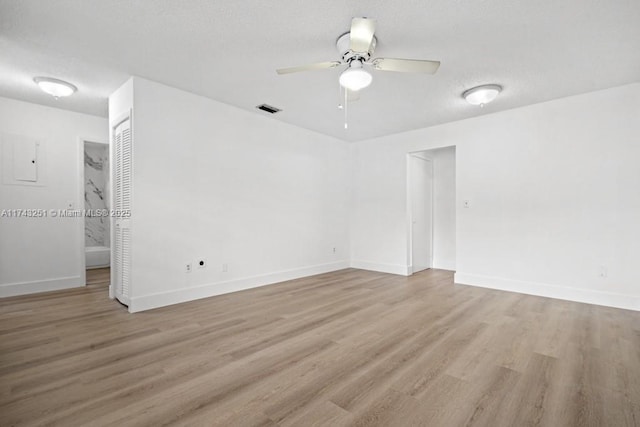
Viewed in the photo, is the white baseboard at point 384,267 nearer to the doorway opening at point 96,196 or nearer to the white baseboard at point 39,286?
the white baseboard at point 39,286

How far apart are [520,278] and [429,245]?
1.95m

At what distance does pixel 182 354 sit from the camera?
2326mm

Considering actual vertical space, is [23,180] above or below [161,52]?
below

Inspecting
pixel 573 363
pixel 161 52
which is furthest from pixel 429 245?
pixel 161 52

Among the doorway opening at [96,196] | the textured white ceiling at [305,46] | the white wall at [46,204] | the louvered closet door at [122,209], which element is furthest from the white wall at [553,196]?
the doorway opening at [96,196]

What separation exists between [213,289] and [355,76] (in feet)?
10.4

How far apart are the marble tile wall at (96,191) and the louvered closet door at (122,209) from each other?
12.9 feet

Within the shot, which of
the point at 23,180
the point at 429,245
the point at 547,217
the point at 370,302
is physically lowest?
the point at 370,302

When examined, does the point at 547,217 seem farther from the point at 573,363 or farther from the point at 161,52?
the point at 161,52

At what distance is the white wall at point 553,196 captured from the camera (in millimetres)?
3527

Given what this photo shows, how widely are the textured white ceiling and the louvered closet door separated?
25.8 inches

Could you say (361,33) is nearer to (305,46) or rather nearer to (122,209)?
(305,46)

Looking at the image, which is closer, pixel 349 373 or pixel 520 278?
pixel 349 373

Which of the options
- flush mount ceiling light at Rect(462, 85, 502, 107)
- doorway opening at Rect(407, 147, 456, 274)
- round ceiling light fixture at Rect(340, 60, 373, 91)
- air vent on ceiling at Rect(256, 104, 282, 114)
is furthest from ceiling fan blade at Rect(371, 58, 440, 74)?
doorway opening at Rect(407, 147, 456, 274)
